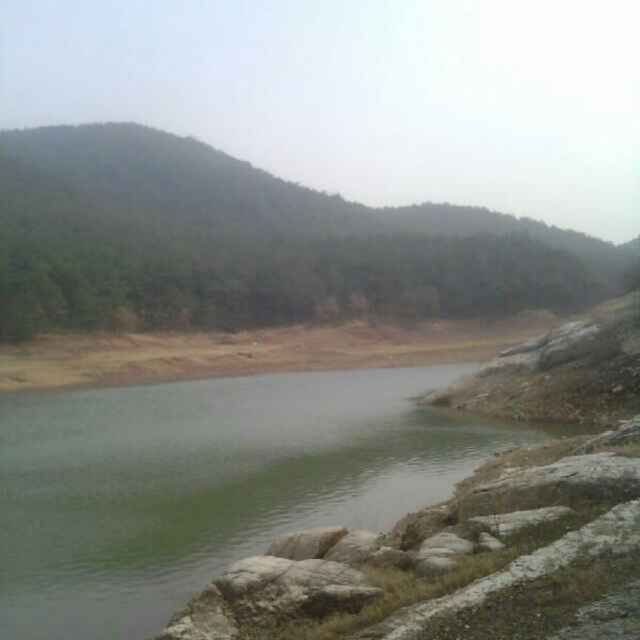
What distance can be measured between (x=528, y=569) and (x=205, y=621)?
13.7 ft

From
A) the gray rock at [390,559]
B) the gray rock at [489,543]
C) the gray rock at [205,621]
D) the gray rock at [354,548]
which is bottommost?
the gray rock at [205,621]

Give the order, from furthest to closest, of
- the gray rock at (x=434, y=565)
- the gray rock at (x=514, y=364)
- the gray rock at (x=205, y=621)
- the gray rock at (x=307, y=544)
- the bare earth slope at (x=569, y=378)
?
the gray rock at (x=514, y=364) → the bare earth slope at (x=569, y=378) → the gray rock at (x=307, y=544) → the gray rock at (x=205, y=621) → the gray rock at (x=434, y=565)

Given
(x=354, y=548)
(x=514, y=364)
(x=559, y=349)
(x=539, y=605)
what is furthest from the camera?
(x=514, y=364)

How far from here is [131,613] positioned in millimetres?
11773

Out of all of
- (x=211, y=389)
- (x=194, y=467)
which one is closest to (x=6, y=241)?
(x=211, y=389)

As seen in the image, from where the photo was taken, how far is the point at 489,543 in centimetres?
923

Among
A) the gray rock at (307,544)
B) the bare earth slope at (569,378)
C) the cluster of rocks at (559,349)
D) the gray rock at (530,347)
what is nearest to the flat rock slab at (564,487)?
the gray rock at (307,544)

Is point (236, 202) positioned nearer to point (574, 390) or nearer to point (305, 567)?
point (574, 390)

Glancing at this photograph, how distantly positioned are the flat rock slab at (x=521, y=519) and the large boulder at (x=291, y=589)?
1.85 meters

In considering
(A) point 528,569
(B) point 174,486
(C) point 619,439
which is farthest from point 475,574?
(B) point 174,486

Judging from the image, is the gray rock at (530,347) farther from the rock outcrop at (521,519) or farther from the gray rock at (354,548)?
the rock outcrop at (521,519)

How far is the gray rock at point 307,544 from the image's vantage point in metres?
11.8

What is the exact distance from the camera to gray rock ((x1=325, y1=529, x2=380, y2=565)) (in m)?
10.7

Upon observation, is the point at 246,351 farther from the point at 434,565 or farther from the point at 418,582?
the point at 418,582
